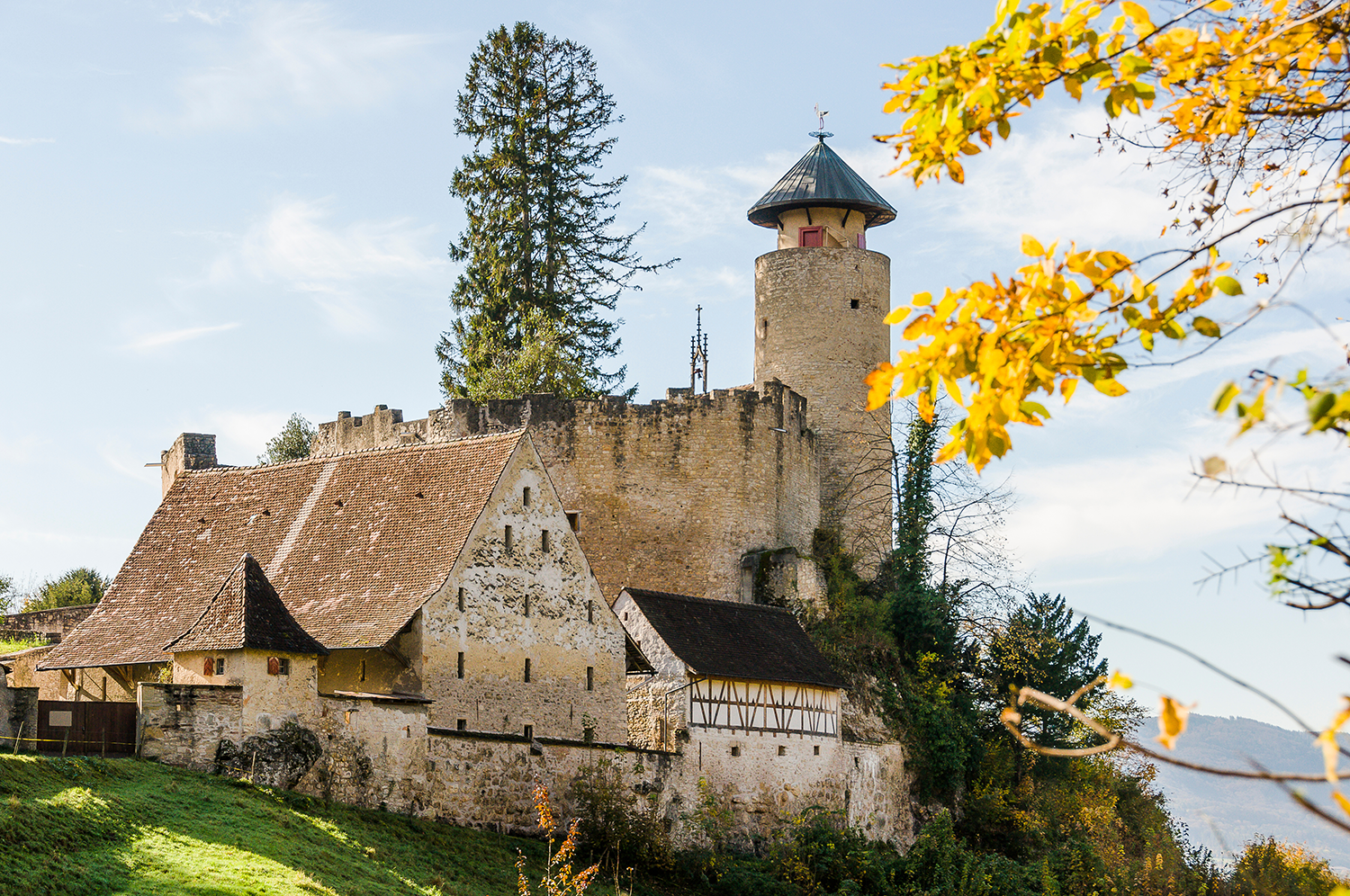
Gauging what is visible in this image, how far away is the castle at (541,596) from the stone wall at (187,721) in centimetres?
3

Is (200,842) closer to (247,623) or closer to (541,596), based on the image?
(247,623)

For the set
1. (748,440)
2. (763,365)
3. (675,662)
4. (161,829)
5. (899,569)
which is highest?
(763,365)

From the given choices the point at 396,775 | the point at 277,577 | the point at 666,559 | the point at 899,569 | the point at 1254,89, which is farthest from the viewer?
the point at 899,569

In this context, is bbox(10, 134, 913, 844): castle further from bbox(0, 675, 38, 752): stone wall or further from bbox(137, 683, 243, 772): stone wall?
bbox(0, 675, 38, 752): stone wall

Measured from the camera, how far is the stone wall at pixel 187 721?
19609 millimetres

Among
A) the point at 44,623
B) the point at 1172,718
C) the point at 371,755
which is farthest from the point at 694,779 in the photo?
the point at 1172,718

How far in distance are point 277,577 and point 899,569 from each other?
15250 millimetres

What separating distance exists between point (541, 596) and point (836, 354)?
44.5 feet

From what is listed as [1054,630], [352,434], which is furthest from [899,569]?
[352,434]

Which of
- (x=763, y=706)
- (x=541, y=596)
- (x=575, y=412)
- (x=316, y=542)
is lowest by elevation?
(x=763, y=706)

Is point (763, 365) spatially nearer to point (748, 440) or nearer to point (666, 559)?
point (748, 440)

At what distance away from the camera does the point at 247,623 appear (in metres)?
20.7

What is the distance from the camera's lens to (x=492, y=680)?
24609 millimetres

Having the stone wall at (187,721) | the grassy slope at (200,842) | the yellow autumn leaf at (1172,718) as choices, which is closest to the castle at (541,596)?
the stone wall at (187,721)
